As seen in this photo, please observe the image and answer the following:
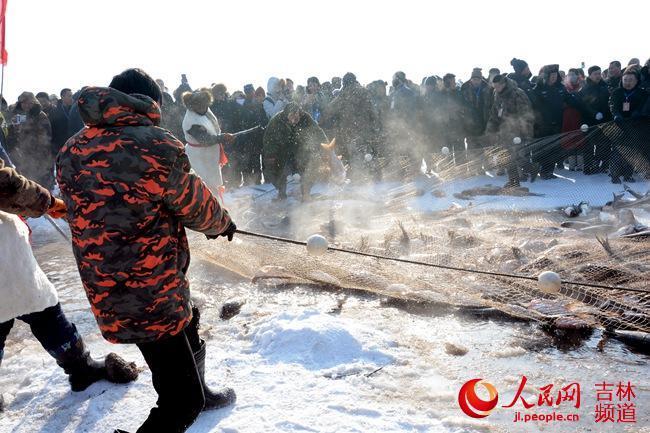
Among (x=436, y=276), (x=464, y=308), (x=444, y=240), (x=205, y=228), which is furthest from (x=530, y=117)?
(x=205, y=228)

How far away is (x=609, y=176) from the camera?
9.17 m

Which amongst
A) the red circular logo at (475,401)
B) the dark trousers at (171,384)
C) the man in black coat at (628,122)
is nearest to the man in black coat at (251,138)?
the man in black coat at (628,122)

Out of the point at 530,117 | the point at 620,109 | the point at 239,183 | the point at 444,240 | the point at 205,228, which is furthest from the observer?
the point at 239,183

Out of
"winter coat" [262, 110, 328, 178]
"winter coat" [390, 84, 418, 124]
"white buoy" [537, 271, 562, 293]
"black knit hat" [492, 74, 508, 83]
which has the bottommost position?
"white buoy" [537, 271, 562, 293]

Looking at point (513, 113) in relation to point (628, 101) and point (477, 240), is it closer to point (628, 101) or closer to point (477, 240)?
point (628, 101)

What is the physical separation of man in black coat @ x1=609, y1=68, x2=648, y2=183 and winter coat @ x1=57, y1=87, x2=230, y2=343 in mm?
8331

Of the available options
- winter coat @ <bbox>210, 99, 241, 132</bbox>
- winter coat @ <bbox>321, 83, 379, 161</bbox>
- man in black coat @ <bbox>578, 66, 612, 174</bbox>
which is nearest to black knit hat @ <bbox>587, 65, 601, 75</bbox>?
man in black coat @ <bbox>578, 66, 612, 174</bbox>

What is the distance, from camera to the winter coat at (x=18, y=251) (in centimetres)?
260

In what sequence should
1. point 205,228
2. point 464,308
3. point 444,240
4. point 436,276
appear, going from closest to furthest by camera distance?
point 205,228 < point 464,308 < point 436,276 < point 444,240

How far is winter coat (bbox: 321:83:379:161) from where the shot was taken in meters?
10.5

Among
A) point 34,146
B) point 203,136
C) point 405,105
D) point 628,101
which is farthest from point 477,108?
point 34,146

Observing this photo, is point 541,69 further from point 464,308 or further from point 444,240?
point 464,308

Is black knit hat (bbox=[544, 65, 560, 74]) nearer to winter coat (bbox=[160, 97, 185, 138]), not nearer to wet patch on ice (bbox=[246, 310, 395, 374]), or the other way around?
winter coat (bbox=[160, 97, 185, 138])

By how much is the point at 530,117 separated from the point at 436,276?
21.1 ft
